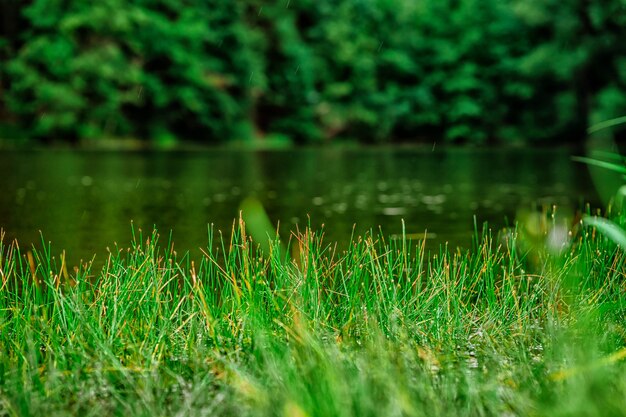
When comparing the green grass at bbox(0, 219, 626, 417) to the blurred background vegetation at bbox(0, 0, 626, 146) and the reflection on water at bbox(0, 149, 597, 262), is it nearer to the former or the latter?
the reflection on water at bbox(0, 149, 597, 262)

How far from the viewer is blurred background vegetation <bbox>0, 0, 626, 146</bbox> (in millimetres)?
37375

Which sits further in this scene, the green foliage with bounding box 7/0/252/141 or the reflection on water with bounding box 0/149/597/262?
the green foliage with bounding box 7/0/252/141

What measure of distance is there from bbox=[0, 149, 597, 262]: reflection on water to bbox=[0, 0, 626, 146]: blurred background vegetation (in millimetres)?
12425

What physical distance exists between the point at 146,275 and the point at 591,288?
8.18 feet

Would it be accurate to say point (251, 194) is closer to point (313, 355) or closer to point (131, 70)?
point (313, 355)

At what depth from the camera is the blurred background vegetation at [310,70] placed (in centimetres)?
3738

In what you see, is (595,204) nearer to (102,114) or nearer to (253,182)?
(253,182)

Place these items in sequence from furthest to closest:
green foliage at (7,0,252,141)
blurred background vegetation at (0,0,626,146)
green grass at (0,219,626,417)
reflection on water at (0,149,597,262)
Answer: blurred background vegetation at (0,0,626,146), green foliage at (7,0,252,141), reflection on water at (0,149,597,262), green grass at (0,219,626,417)

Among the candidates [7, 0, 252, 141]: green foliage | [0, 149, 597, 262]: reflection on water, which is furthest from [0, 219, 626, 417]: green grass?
[7, 0, 252, 141]: green foliage

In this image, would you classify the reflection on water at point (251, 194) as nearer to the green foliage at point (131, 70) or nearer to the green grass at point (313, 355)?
the green grass at point (313, 355)

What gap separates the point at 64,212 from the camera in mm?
12117

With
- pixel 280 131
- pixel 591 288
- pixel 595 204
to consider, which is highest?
pixel 591 288

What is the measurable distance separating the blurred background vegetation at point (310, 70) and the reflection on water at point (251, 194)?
12.4 metres

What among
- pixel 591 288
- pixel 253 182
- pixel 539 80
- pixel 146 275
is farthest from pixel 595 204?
pixel 539 80
